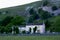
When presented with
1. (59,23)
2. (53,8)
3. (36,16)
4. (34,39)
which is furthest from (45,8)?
(34,39)

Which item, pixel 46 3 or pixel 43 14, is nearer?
pixel 43 14

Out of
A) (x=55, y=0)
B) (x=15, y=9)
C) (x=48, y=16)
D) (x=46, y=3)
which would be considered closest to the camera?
(x=48, y=16)

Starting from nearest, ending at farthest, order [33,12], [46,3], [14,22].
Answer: [14,22]
[33,12]
[46,3]

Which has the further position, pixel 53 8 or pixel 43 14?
pixel 53 8

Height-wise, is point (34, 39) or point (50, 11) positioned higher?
point (34, 39)

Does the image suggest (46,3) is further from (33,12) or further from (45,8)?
(33,12)

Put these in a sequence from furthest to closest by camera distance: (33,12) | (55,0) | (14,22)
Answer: (55,0) < (33,12) < (14,22)

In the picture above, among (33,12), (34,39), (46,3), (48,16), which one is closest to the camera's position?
(34,39)

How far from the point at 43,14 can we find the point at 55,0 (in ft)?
56.0

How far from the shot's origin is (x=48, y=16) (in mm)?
46094

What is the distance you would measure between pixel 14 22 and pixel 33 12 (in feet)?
47.3

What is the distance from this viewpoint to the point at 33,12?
166 feet

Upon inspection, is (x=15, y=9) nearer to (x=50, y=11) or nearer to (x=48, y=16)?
(x=50, y=11)

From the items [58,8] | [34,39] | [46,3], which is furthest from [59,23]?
[34,39]
